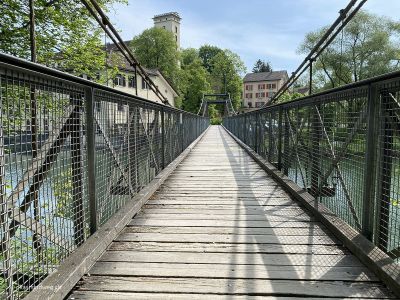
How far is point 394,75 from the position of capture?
1594 mm

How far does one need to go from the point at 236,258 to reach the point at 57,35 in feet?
20.3

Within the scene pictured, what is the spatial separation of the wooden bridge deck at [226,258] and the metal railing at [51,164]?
0.83ft

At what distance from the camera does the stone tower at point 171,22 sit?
6612 cm

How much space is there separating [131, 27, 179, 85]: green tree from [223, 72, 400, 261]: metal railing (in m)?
37.3

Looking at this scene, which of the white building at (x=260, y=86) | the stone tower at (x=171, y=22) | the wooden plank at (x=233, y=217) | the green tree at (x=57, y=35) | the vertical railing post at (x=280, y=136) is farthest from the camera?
the white building at (x=260, y=86)

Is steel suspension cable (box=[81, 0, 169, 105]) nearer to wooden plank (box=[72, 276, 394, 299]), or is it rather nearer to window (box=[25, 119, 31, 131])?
window (box=[25, 119, 31, 131])

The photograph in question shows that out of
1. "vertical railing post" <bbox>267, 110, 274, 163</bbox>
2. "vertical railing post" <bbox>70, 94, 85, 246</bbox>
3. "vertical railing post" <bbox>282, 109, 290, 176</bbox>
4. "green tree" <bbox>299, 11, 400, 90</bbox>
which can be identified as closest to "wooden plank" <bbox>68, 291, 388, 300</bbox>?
"vertical railing post" <bbox>70, 94, 85, 246</bbox>

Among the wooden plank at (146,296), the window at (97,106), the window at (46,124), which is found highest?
the window at (97,106)

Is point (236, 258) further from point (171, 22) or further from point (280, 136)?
point (171, 22)

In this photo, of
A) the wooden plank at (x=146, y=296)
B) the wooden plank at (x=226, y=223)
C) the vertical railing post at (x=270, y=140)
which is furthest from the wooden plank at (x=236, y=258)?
the vertical railing post at (x=270, y=140)

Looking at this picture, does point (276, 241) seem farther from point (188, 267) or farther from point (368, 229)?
point (188, 267)

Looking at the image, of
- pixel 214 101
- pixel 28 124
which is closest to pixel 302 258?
pixel 28 124

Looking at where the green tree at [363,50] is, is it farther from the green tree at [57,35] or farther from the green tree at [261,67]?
the green tree at [261,67]

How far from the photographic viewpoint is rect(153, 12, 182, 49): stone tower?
6612 centimetres
